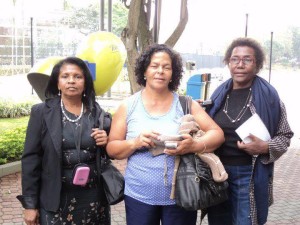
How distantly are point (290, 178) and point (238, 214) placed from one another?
181 inches

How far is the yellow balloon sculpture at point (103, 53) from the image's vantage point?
21.0ft

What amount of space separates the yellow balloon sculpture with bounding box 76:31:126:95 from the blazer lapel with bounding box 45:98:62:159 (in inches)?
149

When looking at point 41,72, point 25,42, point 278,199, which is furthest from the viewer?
point 25,42

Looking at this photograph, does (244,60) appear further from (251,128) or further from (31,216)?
(31,216)

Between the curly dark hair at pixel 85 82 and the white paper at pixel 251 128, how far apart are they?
1.01 meters

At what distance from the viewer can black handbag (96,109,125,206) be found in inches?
105

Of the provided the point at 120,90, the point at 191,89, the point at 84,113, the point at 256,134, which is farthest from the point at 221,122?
the point at 120,90

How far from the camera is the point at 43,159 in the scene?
8.63ft

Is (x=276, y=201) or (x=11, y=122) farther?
(x=11, y=122)

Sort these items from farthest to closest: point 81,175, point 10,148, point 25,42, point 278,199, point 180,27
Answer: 1. point 25,42
2. point 180,27
3. point 10,148
4. point 278,199
5. point 81,175

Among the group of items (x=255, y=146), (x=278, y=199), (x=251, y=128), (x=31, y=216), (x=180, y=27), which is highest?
(x=180, y=27)

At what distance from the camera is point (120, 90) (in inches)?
742

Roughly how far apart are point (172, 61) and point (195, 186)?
32.5 inches

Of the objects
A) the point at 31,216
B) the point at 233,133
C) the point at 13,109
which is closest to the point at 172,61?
A: the point at 233,133
